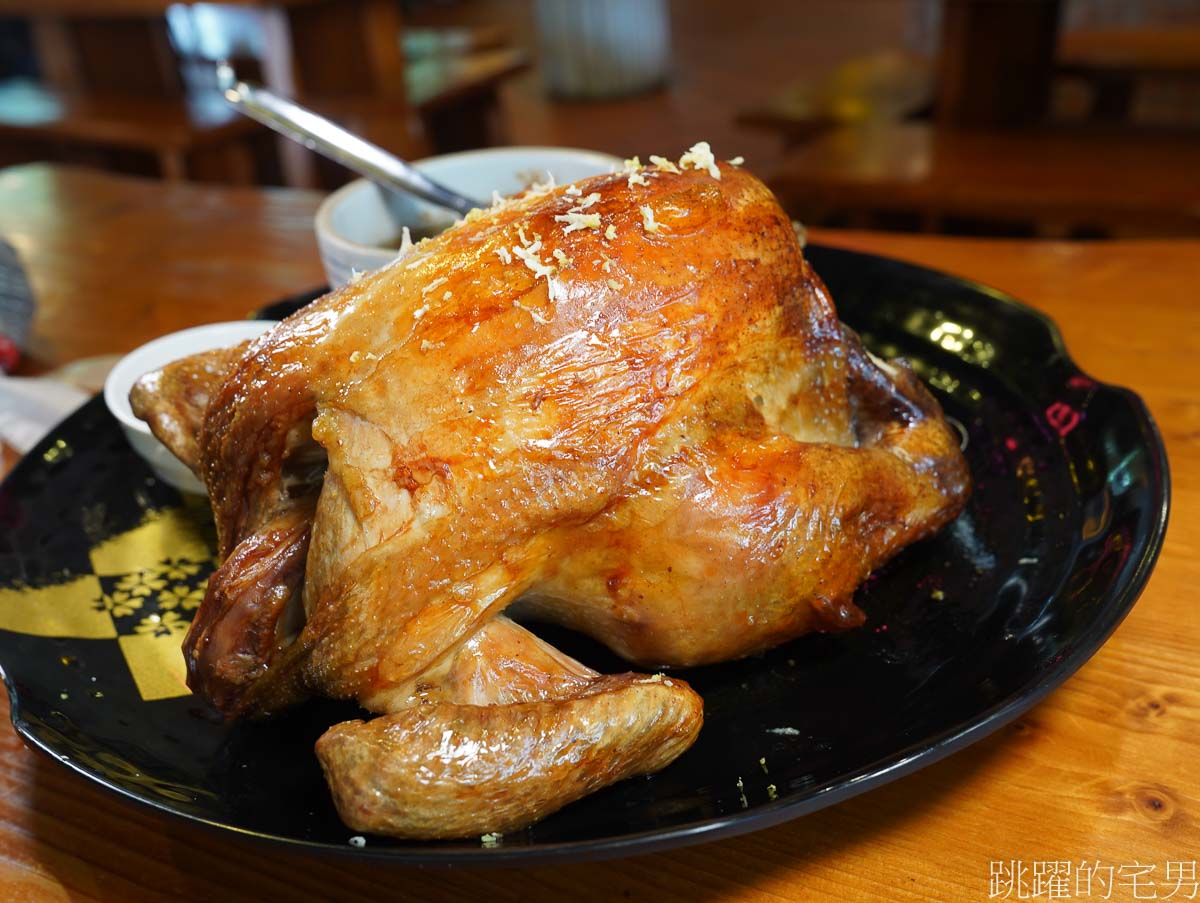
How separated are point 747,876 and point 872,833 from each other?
104 mm

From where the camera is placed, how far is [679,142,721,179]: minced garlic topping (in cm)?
99

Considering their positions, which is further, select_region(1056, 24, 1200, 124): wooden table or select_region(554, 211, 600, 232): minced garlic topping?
select_region(1056, 24, 1200, 124): wooden table

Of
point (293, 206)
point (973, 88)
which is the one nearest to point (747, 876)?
point (293, 206)

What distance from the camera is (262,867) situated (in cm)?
82

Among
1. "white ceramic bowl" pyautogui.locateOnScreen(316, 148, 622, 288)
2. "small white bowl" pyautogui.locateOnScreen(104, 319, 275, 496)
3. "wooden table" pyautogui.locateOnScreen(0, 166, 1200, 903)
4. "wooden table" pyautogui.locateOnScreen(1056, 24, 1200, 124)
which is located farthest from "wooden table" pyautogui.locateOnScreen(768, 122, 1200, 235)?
"small white bowl" pyautogui.locateOnScreen(104, 319, 275, 496)

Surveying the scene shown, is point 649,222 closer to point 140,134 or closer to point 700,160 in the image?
point 700,160

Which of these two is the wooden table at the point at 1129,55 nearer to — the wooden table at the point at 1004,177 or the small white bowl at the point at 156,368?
the wooden table at the point at 1004,177

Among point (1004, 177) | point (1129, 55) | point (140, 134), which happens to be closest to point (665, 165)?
point (1004, 177)

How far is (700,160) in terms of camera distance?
3.25ft

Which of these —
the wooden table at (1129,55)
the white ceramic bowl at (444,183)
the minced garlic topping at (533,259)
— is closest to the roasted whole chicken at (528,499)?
the minced garlic topping at (533,259)

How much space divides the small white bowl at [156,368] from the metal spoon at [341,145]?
25 centimetres

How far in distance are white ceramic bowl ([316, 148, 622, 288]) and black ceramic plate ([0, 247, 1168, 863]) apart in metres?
0.40

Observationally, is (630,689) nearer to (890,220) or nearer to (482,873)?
(482,873)

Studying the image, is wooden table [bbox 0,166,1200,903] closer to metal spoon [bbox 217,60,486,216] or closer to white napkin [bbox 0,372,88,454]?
white napkin [bbox 0,372,88,454]
